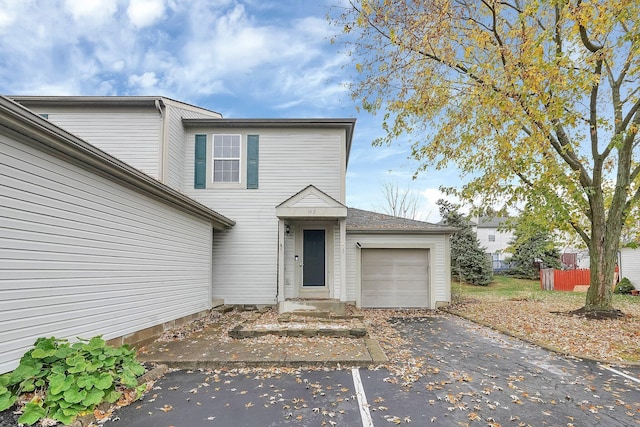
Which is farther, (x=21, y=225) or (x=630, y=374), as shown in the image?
(x=630, y=374)

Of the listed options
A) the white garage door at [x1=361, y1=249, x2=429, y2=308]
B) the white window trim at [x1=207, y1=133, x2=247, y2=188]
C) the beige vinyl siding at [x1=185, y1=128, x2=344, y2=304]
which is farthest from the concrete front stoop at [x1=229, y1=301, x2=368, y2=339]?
the white window trim at [x1=207, y1=133, x2=247, y2=188]

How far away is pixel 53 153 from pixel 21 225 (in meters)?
0.93

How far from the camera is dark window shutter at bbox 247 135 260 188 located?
11438 mm

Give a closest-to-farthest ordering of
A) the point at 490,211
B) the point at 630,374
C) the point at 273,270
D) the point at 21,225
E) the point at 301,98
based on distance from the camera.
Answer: the point at 21,225 → the point at 630,374 → the point at 490,211 → the point at 273,270 → the point at 301,98

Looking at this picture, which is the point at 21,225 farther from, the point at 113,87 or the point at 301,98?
the point at 113,87

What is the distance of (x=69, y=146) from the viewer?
14.0 ft

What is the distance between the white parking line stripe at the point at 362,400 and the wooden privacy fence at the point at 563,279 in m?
19.5

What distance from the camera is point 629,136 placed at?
9656mm

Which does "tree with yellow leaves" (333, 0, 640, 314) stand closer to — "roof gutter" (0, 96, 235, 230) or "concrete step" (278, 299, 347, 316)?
"concrete step" (278, 299, 347, 316)

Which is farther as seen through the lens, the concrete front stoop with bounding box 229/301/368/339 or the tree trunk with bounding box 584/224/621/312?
the tree trunk with bounding box 584/224/621/312

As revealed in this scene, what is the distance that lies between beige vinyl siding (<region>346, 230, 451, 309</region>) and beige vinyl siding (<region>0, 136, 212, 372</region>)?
6.17 meters

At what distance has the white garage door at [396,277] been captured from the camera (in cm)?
1234

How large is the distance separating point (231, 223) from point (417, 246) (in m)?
6.16

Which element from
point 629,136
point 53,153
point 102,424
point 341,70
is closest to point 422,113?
point 341,70
